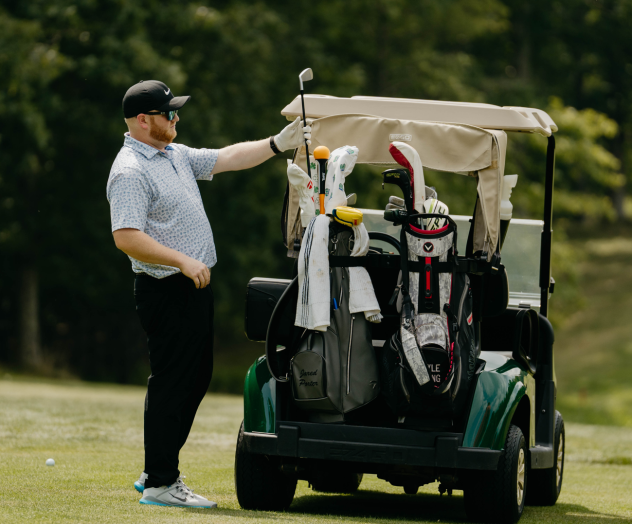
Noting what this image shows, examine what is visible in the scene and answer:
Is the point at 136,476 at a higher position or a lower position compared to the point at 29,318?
higher

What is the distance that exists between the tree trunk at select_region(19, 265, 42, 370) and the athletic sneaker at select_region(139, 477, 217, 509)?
56.0ft

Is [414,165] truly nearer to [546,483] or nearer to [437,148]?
[437,148]

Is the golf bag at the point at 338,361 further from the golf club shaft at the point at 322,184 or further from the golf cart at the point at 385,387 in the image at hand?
the golf club shaft at the point at 322,184

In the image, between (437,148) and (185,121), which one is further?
(185,121)

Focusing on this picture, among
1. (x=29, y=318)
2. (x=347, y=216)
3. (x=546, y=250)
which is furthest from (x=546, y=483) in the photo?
(x=29, y=318)

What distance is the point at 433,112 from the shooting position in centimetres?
526

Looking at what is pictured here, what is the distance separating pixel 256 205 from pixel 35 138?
5358mm

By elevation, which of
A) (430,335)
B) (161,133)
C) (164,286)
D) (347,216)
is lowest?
(430,335)

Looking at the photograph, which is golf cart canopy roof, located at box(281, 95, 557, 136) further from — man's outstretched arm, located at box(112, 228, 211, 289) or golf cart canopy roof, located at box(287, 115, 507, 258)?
man's outstretched arm, located at box(112, 228, 211, 289)

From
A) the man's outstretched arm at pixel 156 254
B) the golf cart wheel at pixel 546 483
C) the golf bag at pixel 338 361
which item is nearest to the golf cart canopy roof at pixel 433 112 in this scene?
the golf bag at pixel 338 361

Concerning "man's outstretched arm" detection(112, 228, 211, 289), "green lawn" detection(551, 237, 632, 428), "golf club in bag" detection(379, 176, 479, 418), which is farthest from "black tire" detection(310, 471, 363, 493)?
"green lawn" detection(551, 237, 632, 428)

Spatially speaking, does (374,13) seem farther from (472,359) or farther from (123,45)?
(472,359)

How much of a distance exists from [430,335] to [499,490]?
868 millimetres

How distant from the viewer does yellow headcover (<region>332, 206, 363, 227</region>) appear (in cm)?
463
